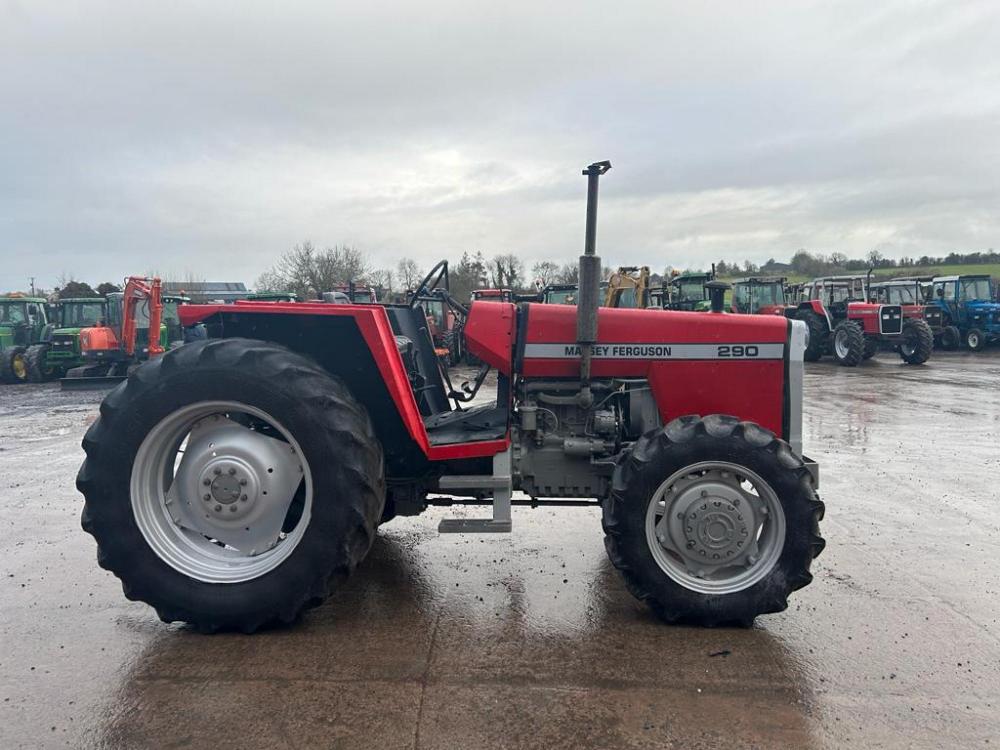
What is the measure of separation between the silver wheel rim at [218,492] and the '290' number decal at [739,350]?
7.28 ft

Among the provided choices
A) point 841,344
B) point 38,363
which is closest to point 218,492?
point 38,363

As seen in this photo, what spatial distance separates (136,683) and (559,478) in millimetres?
2183

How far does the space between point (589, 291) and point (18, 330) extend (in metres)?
20.8

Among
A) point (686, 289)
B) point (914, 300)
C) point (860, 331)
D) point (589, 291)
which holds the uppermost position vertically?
point (686, 289)

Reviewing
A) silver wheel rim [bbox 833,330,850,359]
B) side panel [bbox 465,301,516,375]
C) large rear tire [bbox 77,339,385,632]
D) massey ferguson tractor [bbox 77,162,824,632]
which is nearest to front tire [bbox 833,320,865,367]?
silver wheel rim [bbox 833,330,850,359]

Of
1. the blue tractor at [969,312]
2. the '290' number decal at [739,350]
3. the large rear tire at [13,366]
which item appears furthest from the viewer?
the blue tractor at [969,312]

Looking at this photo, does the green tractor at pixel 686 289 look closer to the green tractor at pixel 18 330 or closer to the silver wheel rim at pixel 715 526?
the silver wheel rim at pixel 715 526

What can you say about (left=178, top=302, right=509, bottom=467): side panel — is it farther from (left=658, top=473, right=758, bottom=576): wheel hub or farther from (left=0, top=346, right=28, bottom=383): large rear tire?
(left=0, top=346, right=28, bottom=383): large rear tire

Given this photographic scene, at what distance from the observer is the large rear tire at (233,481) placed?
10.2 feet

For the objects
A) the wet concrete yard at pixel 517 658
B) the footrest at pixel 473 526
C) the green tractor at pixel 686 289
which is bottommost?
the wet concrete yard at pixel 517 658

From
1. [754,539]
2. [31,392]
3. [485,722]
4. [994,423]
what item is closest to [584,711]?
[485,722]

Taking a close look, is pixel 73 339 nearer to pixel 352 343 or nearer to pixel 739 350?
pixel 352 343

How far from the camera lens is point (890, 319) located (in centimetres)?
1898

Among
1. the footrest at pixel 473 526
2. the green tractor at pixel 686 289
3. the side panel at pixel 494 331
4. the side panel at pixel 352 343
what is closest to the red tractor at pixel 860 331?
the green tractor at pixel 686 289
